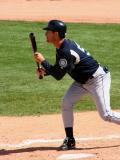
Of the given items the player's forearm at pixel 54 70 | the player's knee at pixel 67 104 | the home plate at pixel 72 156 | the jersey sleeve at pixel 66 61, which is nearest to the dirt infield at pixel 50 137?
the home plate at pixel 72 156

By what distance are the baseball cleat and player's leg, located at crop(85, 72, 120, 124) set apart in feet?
1.93

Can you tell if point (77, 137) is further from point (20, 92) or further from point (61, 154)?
point (20, 92)

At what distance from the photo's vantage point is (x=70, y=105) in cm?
794

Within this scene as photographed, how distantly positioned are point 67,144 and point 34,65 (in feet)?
24.7

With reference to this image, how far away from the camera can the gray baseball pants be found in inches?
305

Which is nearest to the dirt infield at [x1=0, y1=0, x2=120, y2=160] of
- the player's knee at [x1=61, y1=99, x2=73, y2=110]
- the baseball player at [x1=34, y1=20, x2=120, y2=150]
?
the baseball player at [x1=34, y1=20, x2=120, y2=150]

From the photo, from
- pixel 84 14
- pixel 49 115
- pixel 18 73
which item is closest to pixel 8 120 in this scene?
pixel 49 115

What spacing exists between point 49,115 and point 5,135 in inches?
65.9

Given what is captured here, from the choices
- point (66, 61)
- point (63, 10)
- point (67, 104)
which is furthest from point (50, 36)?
point (63, 10)

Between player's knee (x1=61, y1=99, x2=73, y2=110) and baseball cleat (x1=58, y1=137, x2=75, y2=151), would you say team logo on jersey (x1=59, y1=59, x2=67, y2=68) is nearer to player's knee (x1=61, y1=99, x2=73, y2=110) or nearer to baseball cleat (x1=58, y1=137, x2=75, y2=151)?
player's knee (x1=61, y1=99, x2=73, y2=110)

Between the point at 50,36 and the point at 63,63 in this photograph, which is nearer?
the point at 63,63

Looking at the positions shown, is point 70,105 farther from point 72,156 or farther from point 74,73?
point 72,156

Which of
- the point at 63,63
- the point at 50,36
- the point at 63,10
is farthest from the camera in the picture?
the point at 63,10

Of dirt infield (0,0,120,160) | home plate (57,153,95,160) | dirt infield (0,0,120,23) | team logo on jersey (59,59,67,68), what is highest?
team logo on jersey (59,59,67,68)
